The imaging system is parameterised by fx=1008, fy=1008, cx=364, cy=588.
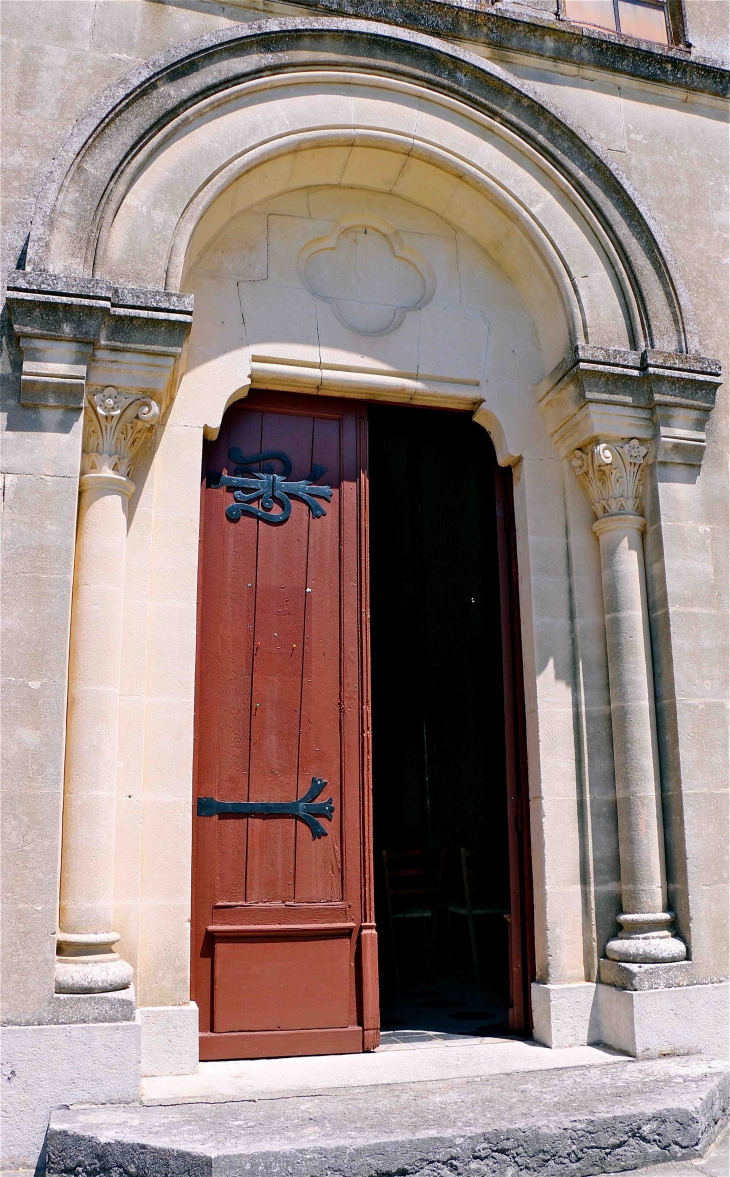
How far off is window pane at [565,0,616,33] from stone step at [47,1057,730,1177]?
5.00m

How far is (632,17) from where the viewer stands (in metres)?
5.38

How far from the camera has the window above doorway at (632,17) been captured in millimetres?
5270

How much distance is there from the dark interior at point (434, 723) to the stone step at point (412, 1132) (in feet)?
7.44

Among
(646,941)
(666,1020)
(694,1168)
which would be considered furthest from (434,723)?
(694,1168)

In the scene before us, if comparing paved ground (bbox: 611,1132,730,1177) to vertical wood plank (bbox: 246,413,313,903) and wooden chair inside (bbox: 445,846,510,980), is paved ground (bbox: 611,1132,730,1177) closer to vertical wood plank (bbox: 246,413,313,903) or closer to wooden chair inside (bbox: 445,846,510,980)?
vertical wood plank (bbox: 246,413,313,903)

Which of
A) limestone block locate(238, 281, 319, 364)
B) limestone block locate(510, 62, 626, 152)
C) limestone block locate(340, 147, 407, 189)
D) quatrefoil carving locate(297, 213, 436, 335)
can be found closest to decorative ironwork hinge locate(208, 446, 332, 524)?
limestone block locate(238, 281, 319, 364)

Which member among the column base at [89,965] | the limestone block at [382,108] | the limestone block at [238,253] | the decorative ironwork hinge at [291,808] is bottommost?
the column base at [89,965]

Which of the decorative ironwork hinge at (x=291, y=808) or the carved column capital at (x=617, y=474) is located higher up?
the carved column capital at (x=617, y=474)

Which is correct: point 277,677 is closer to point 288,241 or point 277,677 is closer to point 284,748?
point 284,748

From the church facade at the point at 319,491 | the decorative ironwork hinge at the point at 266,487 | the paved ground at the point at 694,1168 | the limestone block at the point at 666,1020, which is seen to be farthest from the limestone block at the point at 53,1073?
the decorative ironwork hinge at the point at 266,487

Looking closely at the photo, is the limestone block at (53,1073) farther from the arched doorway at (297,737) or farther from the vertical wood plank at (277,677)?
the vertical wood plank at (277,677)

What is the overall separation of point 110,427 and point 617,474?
2217 millimetres

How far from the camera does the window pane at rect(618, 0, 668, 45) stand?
5.36 meters

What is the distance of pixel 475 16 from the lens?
15.9 feet
